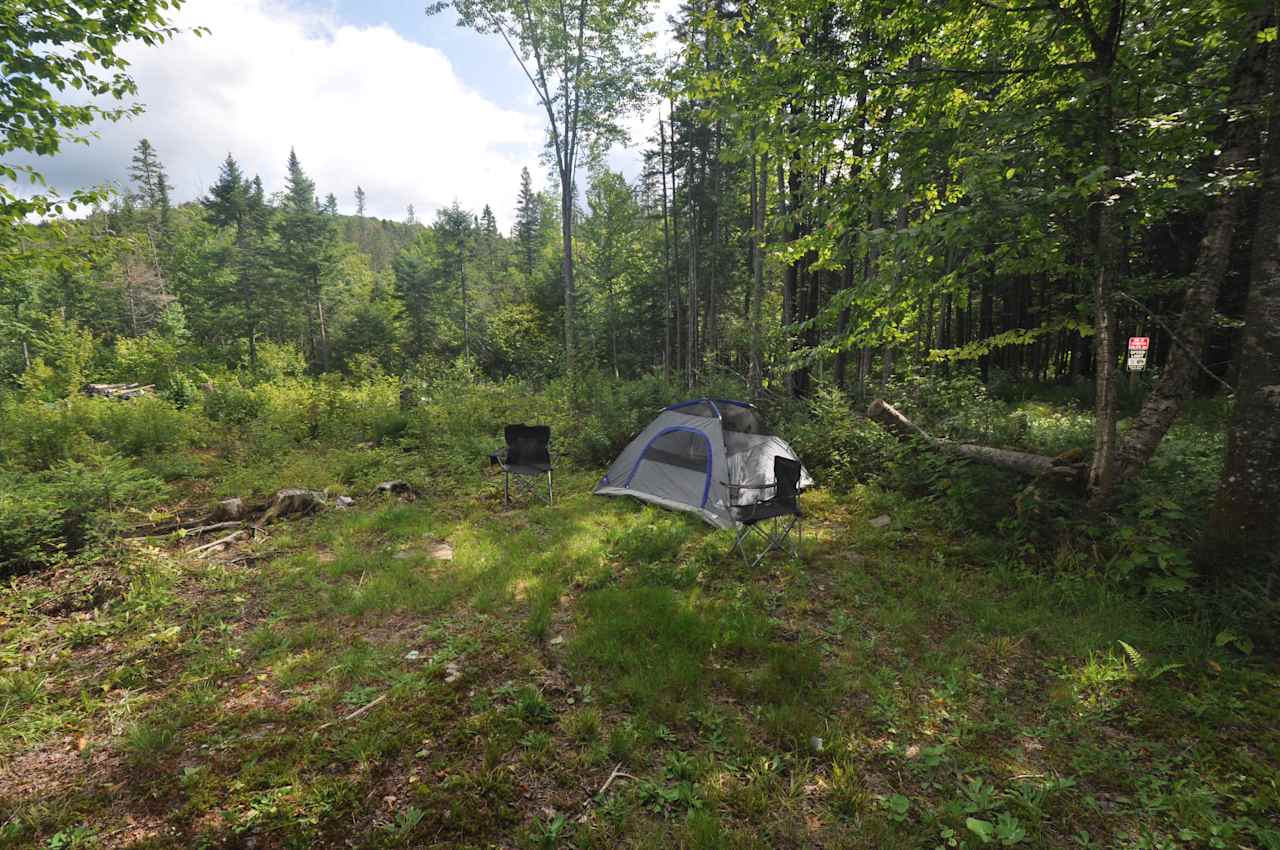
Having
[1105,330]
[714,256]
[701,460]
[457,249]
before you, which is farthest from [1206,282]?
[457,249]

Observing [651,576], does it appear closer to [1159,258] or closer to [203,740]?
[203,740]

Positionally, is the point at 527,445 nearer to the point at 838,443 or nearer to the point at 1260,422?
the point at 838,443

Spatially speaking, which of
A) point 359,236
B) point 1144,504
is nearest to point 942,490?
point 1144,504

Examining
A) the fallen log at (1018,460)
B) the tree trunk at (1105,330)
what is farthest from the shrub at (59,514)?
the tree trunk at (1105,330)

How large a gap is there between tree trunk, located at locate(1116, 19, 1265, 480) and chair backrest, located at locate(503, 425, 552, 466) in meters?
7.06

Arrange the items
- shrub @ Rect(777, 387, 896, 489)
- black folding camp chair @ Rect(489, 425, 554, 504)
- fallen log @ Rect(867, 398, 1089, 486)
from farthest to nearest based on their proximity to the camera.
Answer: black folding camp chair @ Rect(489, 425, 554, 504) < shrub @ Rect(777, 387, 896, 489) < fallen log @ Rect(867, 398, 1089, 486)

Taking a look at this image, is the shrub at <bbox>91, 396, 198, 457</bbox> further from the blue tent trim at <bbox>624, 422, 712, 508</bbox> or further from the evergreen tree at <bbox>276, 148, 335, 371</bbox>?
the evergreen tree at <bbox>276, 148, 335, 371</bbox>

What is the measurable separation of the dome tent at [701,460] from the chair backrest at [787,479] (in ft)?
2.45

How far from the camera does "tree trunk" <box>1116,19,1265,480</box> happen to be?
384 centimetres

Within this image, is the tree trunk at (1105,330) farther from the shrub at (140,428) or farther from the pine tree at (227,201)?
the pine tree at (227,201)

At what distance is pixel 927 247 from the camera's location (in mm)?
4398

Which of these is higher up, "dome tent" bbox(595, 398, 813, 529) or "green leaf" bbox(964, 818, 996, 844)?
"dome tent" bbox(595, 398, 813, 529)

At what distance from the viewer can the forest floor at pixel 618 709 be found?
242 centimetres

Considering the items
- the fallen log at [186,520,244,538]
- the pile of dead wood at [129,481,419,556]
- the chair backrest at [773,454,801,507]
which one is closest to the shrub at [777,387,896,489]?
the chair backrest at [773,454,801,507]
